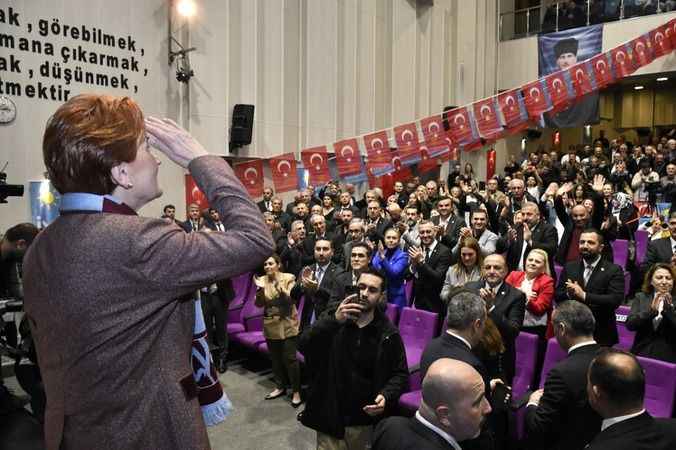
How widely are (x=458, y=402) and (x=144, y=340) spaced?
42.9 inches

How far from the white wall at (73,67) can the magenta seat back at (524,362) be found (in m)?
7.10

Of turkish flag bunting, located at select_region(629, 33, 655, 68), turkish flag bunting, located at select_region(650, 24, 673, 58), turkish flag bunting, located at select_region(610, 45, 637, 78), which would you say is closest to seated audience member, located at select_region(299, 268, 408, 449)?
turkish flag bunting, located at select_region(610, 45, 637, 78)

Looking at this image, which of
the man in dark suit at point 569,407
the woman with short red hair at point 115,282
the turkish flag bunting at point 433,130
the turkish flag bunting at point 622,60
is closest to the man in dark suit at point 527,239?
the man in dark suit at point 569,407

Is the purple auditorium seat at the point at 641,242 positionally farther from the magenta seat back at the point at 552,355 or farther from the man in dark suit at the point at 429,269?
the magenta seat back at the point at 552,355

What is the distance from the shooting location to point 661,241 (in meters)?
5.64

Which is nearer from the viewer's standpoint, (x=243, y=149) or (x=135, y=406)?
(x=135, y=406)

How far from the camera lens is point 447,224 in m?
6.79

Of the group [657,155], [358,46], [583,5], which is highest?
[583,5]

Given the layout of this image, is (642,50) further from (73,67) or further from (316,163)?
(73,67)

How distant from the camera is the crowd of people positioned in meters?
0.94

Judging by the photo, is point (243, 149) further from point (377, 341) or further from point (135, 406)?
point (135, 406)

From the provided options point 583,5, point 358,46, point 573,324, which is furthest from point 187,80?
point 583,5

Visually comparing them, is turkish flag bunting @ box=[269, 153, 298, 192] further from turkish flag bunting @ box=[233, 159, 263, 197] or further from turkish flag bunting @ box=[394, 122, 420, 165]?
turkish flag bunting @ box=[394, 122, 420, 165]

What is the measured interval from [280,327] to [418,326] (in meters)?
1.25
